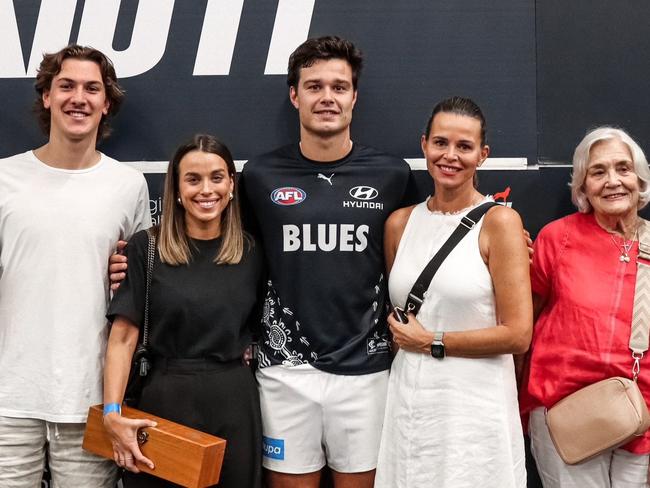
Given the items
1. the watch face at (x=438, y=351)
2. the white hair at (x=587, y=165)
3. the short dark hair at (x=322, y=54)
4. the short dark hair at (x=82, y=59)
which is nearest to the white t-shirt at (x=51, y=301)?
the short dark hair at (x=82, y=59)

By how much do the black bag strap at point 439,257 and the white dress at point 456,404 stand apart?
0.02m

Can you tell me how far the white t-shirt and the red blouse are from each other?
1690 mm

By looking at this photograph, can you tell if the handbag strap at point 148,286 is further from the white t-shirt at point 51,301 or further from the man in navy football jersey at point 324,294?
the man in navy football jersey at point 324,294

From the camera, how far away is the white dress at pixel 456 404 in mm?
2395

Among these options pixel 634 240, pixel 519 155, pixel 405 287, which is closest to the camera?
pixel 405 287

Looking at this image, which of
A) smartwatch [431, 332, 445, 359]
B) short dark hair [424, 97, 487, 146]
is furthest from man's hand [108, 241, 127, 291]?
short dark hair [424, 97, 487, 146]

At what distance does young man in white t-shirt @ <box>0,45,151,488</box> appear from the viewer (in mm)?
2607

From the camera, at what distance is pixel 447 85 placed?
308cm

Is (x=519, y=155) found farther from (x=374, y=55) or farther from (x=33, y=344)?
(x=33, y=344)

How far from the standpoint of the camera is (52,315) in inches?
103

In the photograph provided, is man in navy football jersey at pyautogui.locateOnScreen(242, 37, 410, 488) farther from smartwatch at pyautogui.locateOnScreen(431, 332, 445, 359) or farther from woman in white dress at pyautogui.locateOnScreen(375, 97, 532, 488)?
smartwatch at pyautogui.locateOnScreen(431, 332, 445, 359)

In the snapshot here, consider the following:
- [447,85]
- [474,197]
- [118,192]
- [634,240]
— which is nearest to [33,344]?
[118,192]

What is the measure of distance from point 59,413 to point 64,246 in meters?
0.62

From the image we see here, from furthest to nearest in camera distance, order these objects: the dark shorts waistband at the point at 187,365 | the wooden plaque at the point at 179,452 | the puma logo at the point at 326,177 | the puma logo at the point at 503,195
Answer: the puma logo at the point at 503,195, the puma logo at the point at 326,177, the dark shorts waistband at the point at 187,365, the wooden plaque at the point at 179,452
